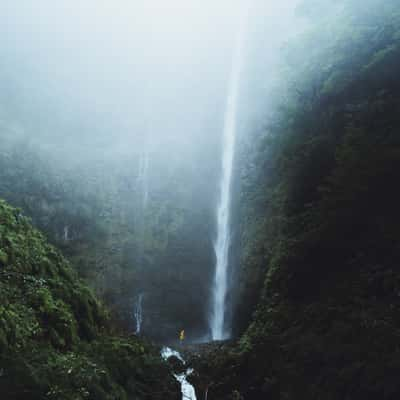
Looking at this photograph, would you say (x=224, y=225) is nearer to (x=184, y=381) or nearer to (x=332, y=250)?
(x=184, y=381)

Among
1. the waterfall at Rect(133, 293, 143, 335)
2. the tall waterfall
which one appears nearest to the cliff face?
the tall waterfall

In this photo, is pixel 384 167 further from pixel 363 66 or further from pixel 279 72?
pixel 279 72

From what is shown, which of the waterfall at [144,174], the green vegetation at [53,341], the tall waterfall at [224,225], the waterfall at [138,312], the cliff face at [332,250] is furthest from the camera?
the waterfall at [144,174]

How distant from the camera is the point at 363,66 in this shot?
51.3 ft

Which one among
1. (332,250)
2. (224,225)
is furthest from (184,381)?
(224,225)

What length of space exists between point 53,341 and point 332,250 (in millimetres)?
6886

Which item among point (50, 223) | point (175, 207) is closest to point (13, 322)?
point (50, 223)

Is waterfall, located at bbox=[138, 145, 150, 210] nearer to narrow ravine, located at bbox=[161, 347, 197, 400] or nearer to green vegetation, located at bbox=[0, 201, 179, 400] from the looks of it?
narrow ravine, located at bbox=[161, 347, 197, 400]

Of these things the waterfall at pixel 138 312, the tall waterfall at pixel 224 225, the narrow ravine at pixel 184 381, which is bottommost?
the narrow ravine at pixel 184 381

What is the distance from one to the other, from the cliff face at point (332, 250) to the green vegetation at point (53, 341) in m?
2.50

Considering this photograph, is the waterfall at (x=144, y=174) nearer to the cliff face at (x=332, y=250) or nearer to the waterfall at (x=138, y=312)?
the waterfall at (x=138, y=312)

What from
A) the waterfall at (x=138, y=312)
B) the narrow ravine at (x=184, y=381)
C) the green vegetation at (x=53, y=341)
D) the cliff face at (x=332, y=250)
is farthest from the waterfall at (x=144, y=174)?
the green vegetation at (x=53, y=341)

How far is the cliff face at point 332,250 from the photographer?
7066 mm

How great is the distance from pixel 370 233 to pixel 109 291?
15.2m
